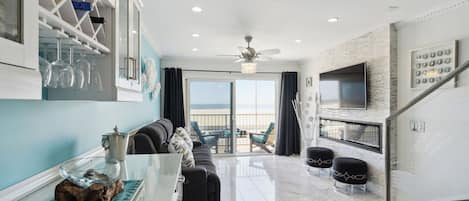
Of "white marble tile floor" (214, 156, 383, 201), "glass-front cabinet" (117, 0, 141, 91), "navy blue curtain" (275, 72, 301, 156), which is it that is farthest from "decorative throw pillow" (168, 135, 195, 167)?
"navy blue curtain" (275, 72, 301, 156)

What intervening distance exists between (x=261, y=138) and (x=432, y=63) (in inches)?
169

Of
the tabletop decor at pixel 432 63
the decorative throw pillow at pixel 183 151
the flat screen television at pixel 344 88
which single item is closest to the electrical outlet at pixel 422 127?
the tabletop decor at pixel 432 63

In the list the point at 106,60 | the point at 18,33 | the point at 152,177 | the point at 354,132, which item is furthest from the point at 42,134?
the point at 354,132

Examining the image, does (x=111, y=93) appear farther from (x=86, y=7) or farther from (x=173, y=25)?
(x=173, y=25)

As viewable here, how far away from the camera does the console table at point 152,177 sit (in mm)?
1238

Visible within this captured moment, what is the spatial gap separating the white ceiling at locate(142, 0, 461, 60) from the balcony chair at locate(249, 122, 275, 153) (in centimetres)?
259

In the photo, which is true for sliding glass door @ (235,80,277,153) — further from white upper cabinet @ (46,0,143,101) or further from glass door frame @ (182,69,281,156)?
white upper cabinet @ (46,0,143,101)

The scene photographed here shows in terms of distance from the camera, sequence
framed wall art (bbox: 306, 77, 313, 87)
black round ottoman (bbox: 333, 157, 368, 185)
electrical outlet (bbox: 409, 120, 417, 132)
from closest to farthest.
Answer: electrical outlet (bbox: 409, 120, 417, 132) < black round ottoman (bbox: 333, 157, 368, 185) < framed wall art (bbox: 306, 77, 313, 87)

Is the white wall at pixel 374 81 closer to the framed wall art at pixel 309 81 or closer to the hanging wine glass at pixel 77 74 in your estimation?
the framed wall art at pixel 309 81

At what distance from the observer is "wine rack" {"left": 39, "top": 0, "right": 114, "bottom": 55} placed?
895 millimetres

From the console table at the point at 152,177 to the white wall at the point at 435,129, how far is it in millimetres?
2985

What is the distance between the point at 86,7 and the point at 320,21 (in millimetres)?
3123

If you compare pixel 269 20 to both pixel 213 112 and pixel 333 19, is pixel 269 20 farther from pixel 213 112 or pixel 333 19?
pixel 213 112

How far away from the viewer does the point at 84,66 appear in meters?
1.27
